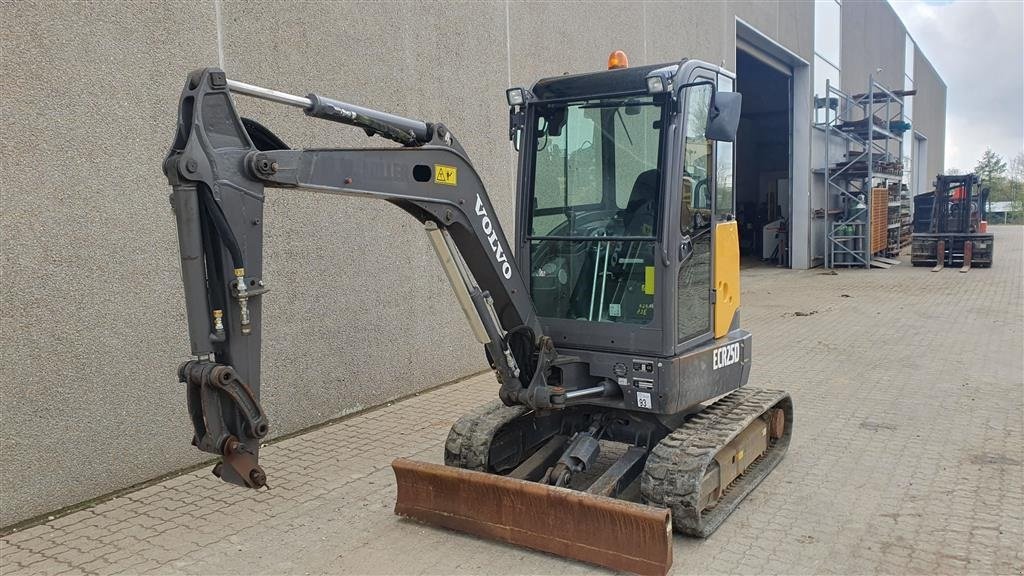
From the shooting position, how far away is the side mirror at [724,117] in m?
4.44

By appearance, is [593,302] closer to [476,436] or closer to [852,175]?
[476,436]

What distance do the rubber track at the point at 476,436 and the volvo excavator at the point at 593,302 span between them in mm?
14

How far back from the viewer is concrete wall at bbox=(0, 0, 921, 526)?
479 centimetres

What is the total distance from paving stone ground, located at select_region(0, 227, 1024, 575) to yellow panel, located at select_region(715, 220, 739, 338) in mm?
1204

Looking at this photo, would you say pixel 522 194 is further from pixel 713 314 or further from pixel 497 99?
pixel 497 99

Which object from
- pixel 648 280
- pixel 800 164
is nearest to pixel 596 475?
pixel 648 280

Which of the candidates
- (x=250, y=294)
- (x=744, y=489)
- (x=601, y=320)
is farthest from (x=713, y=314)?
(x=250, y=294)

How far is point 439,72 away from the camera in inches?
323

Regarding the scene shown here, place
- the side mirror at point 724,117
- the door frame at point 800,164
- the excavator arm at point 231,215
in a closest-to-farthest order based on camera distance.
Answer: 1. the excavator arm at point 231,215
2. the side mirror at point 724,117
3. the door frame at point 800,164

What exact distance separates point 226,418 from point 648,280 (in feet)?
8.45

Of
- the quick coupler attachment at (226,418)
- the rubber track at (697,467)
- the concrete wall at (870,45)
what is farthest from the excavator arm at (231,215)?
the concrete wall at (870,45)

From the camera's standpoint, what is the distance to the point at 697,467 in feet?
13.9

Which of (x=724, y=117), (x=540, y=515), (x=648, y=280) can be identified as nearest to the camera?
(x=540, y=515)

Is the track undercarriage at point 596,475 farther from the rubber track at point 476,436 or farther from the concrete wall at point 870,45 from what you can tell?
the concrete wall at point 870,45
